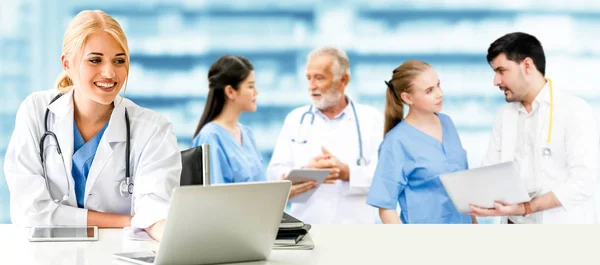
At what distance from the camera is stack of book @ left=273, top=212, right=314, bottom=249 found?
181cm

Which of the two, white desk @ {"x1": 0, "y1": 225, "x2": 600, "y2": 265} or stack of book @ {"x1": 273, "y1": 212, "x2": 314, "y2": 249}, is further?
stack of book @ {"x1": 273, "y1": 212, "x2": 314, "y2": 249}

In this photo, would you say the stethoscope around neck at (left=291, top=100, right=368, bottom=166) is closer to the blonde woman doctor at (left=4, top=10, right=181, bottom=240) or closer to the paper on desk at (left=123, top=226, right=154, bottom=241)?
the blonde woman doctor at (left=4, top=10, right=181, bottom=240)

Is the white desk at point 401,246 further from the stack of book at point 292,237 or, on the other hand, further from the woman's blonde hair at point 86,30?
the woman's blonde hair at point 86,30

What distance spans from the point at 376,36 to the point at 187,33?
1322 mm

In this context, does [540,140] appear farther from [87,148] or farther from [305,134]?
[87,148]

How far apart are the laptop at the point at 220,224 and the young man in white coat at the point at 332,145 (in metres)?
2.52

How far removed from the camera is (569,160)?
3.79m

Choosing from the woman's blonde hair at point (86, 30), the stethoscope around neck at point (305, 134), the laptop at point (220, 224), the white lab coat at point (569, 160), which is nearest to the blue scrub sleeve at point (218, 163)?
the stethoscope around neck at point (305, 134)

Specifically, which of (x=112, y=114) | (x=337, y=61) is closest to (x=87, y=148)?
(x=112, y=114)

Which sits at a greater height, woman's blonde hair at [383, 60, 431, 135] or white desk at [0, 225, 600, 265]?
woman's blonde hair at [383, 60, 431, 135]

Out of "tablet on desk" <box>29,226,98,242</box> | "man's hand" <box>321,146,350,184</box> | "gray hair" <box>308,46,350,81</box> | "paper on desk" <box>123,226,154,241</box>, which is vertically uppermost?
"gray hair" <box>308,46,350,81</box>

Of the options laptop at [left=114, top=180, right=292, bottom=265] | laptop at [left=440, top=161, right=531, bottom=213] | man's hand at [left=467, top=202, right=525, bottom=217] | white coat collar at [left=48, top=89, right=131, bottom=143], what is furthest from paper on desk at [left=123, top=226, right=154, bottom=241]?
man's hand at [left=467, top=202, right=525, bottom=217]

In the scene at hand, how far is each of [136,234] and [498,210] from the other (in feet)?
7.45

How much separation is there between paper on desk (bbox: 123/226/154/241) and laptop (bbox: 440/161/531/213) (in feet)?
6.27
